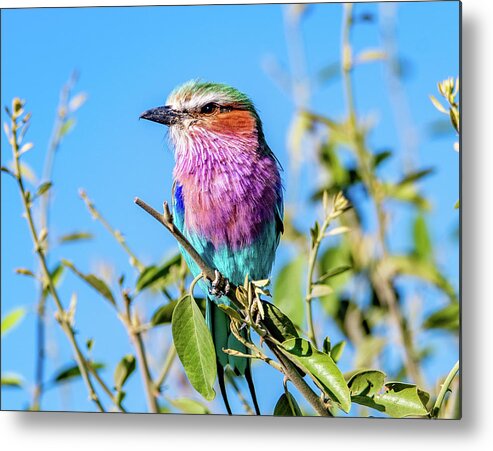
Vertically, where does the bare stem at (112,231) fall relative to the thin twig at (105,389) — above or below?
above

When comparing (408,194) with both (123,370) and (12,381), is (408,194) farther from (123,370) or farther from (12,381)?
(12,381)

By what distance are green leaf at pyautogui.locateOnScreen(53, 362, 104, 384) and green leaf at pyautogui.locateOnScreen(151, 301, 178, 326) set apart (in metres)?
0.24

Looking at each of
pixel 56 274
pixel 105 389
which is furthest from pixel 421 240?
pixel 56 274

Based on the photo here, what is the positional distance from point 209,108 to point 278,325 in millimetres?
576

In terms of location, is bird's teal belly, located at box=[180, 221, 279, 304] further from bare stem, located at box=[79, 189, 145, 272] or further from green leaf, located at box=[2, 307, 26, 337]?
green leaf, located at box=[2, 307, 26, 337]

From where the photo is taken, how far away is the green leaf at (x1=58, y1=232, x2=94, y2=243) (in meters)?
2.18

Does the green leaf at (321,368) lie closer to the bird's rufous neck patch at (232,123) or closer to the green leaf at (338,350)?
the green leaf at (338,350)

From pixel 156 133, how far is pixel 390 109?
1.81 ft

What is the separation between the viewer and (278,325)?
1.80 m

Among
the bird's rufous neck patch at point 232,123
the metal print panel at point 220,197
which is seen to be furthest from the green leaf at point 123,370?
the bird's rufous neck patch at point 232,123

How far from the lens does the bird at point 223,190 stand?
2.00 m

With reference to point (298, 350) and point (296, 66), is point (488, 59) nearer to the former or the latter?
point (296, 66)

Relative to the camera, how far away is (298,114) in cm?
213

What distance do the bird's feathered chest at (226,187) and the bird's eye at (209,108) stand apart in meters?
0.05
